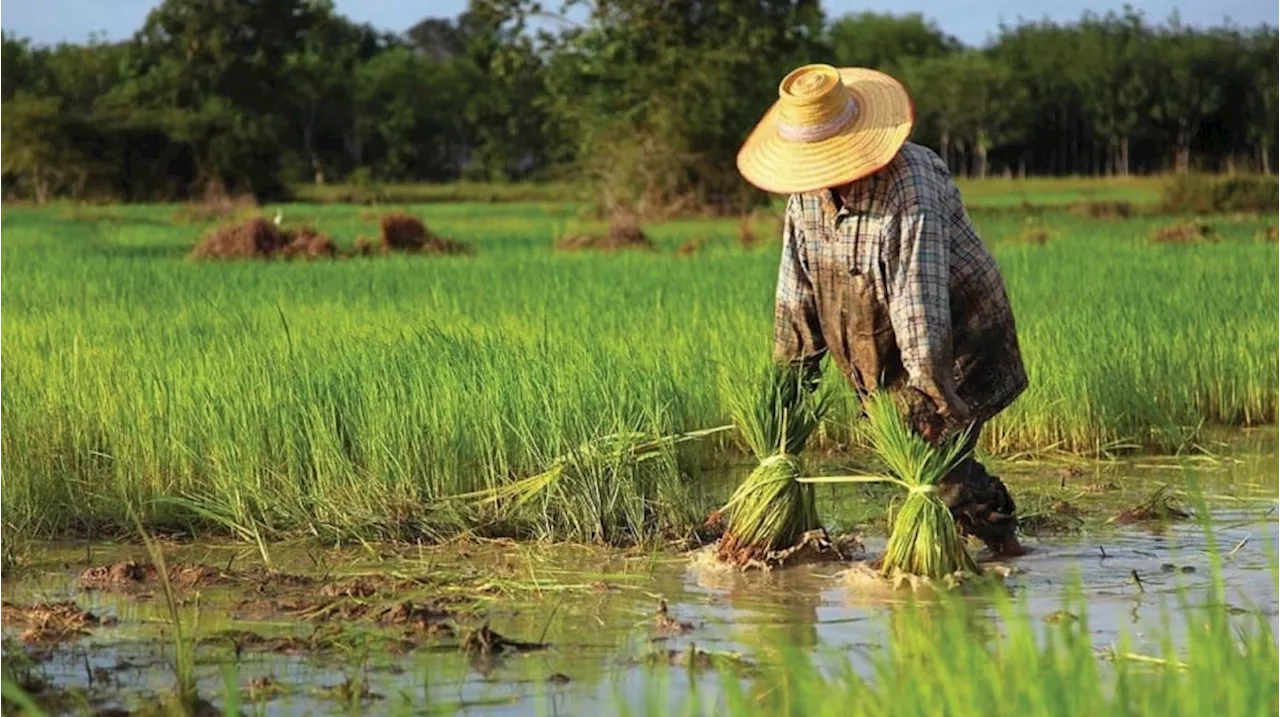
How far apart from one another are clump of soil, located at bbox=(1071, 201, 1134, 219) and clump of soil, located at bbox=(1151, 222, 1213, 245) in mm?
5603

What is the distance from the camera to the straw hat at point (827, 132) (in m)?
4.07

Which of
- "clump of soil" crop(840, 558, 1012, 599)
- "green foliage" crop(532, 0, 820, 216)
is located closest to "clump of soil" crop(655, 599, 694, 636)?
"clump of soil" crop(840, 558, 1012, 599)

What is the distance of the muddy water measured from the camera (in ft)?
10.8

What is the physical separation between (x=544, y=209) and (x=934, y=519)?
2586 centimetres

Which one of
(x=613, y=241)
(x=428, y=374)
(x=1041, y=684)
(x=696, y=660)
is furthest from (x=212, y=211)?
(x=1041, y=684)

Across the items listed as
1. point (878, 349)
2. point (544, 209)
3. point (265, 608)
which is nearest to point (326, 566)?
point (265, 608)

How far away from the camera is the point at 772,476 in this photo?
14.5 ft

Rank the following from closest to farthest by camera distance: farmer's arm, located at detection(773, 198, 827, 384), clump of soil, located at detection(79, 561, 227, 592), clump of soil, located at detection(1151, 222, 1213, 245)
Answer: clump of soil, located at detection(79, 561, 227, 592) → farmer's arm, located at detection(773, 198, 827, 384) → clump of soil, located at detection(1151, 222, 1213, 245)

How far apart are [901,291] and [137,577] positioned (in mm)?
1847

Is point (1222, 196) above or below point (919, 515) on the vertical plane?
below

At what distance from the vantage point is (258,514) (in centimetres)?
500

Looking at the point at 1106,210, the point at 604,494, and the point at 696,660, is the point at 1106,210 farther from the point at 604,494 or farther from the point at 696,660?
the point at 696,660

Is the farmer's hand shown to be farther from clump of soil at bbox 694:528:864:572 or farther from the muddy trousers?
clump of soil at bbox 694:528:864:572

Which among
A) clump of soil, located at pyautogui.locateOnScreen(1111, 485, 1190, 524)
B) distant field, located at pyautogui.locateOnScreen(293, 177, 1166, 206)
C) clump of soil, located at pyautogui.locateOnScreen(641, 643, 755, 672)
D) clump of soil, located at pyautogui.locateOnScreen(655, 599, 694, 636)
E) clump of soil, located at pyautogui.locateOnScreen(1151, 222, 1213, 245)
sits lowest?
distant field, located at pyautogui.locateOnScreen(293, 177, 1166, 206)
